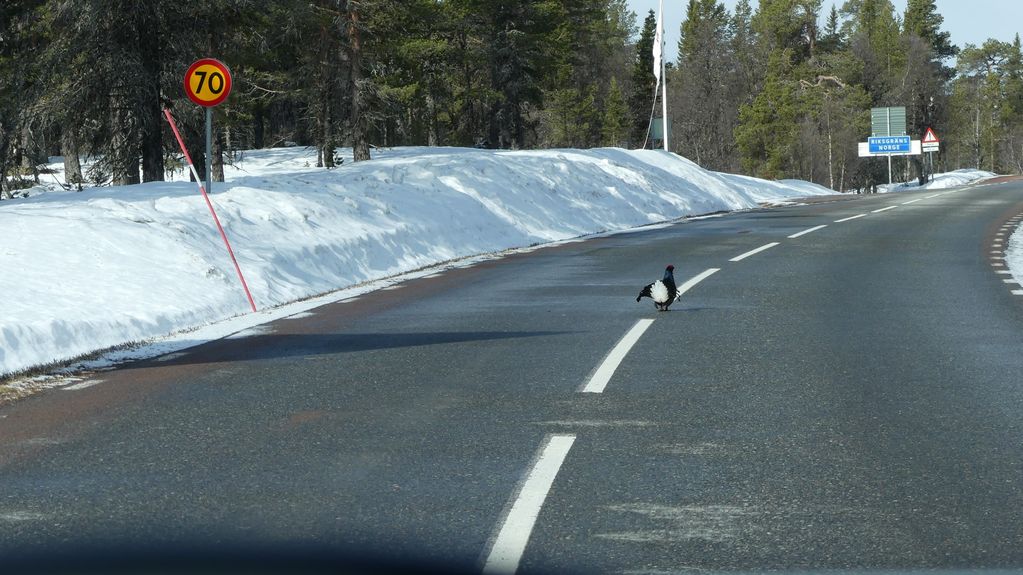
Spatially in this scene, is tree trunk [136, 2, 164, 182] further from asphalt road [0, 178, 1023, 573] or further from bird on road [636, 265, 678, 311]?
bird on road [636, 265, 678, 311]

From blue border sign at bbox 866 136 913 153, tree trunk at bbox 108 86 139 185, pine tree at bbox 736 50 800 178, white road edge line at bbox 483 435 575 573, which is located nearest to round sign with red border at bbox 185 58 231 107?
tree trunk at bbox 108 86 139 185

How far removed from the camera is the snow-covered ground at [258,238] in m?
11.5

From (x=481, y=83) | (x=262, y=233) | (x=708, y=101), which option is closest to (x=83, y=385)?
(x=262, y=233)

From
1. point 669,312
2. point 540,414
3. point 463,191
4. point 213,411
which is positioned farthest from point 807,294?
point 463,191

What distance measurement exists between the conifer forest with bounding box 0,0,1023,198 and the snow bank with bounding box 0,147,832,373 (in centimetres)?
511

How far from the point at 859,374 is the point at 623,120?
10258 cm

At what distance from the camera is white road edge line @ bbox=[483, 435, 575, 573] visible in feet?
14.8

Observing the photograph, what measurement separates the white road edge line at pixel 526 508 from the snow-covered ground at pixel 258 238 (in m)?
5.06

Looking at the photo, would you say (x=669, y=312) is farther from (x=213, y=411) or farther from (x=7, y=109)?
(x=7, y=109)

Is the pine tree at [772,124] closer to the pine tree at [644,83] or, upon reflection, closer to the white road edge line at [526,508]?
the pine tree at [644,83]

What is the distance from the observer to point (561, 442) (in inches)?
255

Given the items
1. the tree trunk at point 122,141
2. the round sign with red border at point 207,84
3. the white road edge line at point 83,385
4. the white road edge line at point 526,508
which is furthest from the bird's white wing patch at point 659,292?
the tree trunk at point 122,141

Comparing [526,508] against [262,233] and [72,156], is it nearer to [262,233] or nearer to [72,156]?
[262,233]

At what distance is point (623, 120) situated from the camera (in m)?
110
